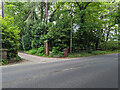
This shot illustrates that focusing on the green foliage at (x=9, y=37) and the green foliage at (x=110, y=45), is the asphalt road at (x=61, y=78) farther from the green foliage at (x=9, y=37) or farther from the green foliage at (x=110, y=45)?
the green foliage at (x=110, y=45)

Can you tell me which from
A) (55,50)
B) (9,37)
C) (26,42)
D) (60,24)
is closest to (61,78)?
(9,37)

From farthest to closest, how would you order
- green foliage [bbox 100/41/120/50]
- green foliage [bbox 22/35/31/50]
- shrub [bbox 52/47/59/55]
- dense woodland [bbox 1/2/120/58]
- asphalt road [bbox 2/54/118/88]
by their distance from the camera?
1. green foliage [bbox 100/41/120/50]
2. green foliage [bbox 22/35/31/50]
3. dense woodland [bbox 1/2/120/58]
4. shrub [bbox 52/47/59/55]
5. asphalt road [bbox 2/54/118/88]

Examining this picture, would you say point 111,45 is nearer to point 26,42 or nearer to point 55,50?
point 55,50

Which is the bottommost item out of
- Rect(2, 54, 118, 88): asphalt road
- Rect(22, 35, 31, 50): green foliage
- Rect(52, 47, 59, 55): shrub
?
Rect(2, 54, 118, 88): asphalt road

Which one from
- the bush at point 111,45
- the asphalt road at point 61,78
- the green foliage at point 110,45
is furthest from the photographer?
the bush at point 111,45

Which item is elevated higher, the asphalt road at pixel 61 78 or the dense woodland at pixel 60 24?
the dense woodland at pixel 60 24

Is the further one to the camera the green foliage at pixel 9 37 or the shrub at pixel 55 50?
the shrub at pixel 55 50

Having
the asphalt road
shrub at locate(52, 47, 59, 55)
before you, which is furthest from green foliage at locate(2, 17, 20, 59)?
shrub at locate(52, 47, 59, 55)

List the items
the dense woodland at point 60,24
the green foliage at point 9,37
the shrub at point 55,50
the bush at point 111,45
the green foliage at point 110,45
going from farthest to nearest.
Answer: the bush at point 111,45 → the green foliage at point 110,45 → the dense woodland at point 60,24 → the shrub at point 55,50 → the green foliage at point 9,37

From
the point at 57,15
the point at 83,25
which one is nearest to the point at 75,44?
the point at 83,25

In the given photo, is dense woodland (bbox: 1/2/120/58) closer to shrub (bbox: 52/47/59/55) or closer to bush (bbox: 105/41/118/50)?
shrub (bbox: 52/47/59/55)

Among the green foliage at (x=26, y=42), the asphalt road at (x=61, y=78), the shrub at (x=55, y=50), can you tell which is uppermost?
the green foliage at (x=26, y=42)

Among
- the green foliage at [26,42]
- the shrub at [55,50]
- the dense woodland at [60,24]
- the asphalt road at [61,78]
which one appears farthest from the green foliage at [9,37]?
the green foliage at [26,42]

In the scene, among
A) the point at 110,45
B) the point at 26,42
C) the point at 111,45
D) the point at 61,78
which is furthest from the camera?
the point at 111,45
